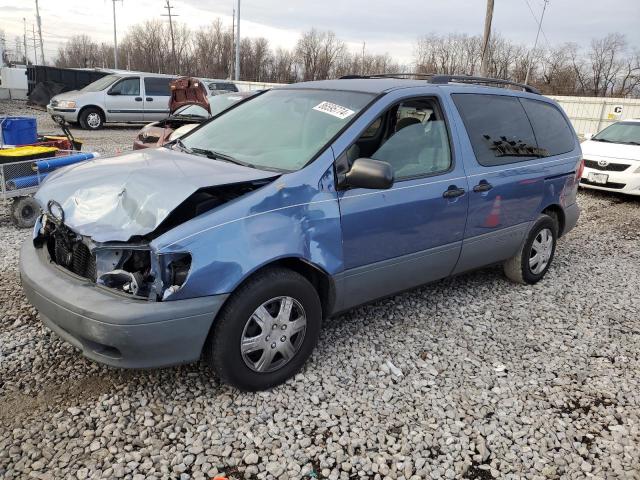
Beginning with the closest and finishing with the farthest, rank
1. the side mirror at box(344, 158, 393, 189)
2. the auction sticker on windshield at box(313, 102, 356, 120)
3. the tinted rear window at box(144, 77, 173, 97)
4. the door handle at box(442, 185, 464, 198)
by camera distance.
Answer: the side mirror at box(344, 158, 393, 189)
the auction sticker on windshield at box(313, 102, 356, 120)
the door handle at box(442, 185, 464, 198)
the tinted rear window at box(144, 77, 173, 97)

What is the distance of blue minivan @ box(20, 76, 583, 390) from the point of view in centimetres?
258

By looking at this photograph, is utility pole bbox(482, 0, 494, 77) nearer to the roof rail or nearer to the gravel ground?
the roof rail

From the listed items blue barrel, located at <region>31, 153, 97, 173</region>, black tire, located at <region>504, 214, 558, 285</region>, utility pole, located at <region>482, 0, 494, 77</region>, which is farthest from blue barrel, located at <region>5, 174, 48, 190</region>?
utility pole, located at <region>482, 0, 494, 77</region>

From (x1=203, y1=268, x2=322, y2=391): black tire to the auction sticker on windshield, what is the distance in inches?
44.8

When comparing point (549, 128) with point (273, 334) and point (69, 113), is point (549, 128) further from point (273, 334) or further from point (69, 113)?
point (69, 113)

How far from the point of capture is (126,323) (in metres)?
2.46

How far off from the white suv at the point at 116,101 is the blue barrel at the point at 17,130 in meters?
10.0

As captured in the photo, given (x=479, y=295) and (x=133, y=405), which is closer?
(x=133, y=405)

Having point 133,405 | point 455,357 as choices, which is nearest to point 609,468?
point 455,357

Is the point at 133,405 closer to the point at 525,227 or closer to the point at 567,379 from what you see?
the point at 567,379

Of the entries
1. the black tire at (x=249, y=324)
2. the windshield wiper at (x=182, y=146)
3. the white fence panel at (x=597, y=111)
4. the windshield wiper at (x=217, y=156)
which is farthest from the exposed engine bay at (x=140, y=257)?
the white fence panel at (x=597, y=111)

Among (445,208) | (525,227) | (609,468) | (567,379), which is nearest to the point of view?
(609,468)

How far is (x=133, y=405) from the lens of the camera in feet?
9.28

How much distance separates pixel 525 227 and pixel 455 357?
1641mm
